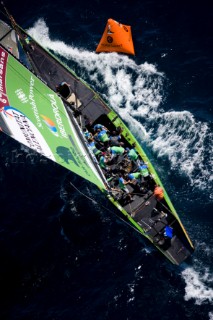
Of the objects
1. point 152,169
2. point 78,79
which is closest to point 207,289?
point 152,169

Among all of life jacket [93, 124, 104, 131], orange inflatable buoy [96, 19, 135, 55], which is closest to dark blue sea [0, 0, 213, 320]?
orange inflatable buoy [96, 19, 135, 55]

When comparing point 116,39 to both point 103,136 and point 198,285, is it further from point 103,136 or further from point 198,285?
point 198,285

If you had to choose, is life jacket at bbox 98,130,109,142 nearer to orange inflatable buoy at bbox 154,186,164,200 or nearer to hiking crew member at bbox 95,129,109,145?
hiking crew member at bbox 95,129,109,145

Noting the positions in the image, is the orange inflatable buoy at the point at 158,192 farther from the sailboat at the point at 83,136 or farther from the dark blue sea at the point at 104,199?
the dark blue sea at the point at 104,199

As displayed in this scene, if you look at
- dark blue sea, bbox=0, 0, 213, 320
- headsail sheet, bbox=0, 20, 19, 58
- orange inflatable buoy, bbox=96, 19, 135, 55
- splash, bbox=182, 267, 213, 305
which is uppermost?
headsail sheet, bbox=0, 20, 19, 58

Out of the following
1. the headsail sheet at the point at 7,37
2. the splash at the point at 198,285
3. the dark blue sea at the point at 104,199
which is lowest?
the splash at the point at 198,285

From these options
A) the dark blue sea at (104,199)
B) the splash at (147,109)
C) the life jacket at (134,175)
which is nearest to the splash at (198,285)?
the dark blue sea at (104,199)
